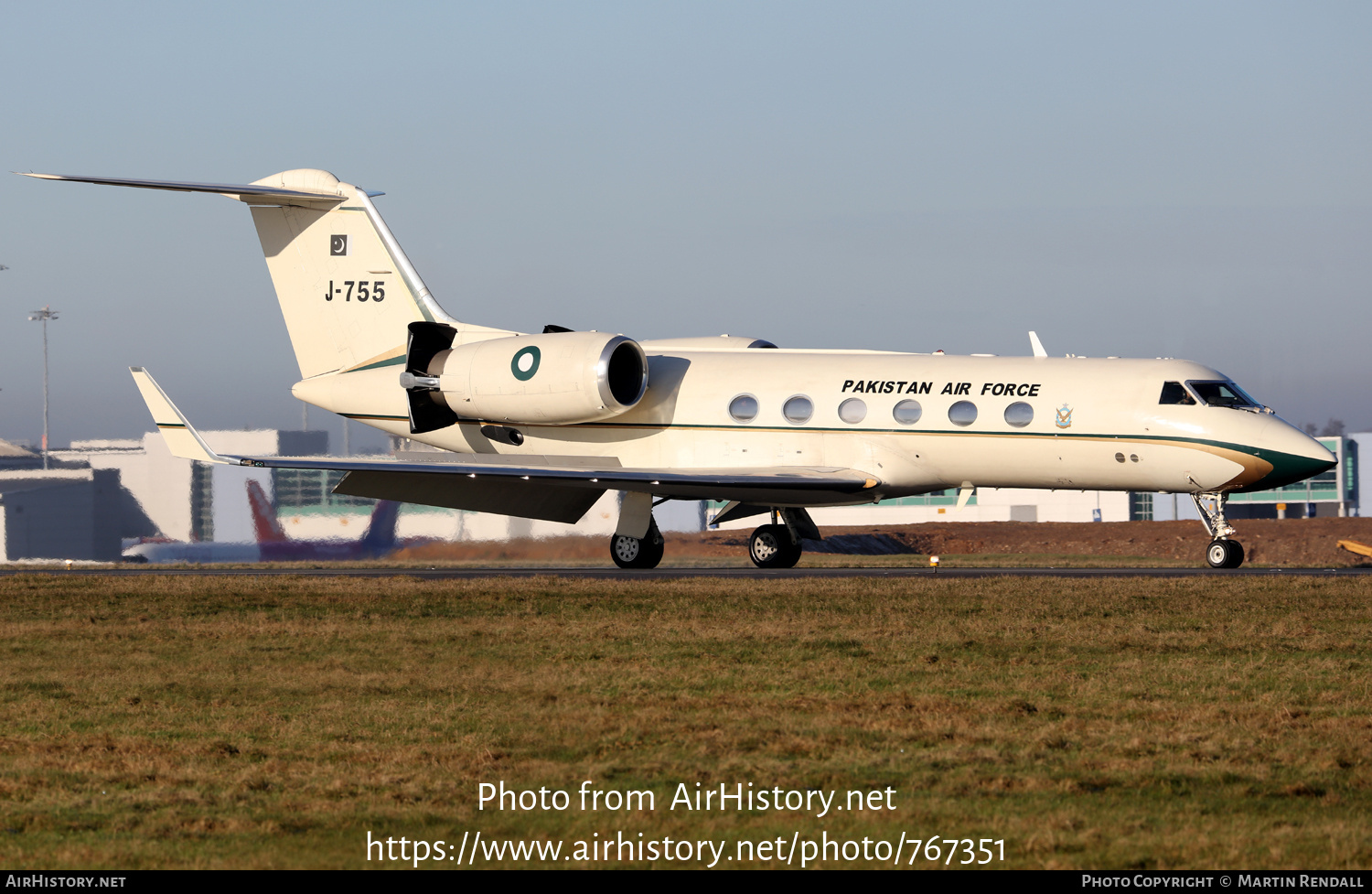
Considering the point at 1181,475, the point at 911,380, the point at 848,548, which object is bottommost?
the point at 848,548

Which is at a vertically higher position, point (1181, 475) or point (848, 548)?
point (1181, 475)

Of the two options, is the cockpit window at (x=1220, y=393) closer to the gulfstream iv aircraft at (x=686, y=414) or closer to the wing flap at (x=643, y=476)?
the gulfstream iv aircraft at (x=686, y=414)

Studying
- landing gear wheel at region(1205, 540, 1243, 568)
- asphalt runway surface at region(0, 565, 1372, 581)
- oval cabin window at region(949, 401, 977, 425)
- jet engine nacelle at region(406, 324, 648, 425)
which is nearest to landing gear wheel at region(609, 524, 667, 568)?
asphalt runway surface at region(0, 565, 1372, 581)

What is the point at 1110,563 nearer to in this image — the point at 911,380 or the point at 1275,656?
the point at 911,380

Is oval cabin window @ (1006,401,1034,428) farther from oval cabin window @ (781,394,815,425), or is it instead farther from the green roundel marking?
the green roundel marking

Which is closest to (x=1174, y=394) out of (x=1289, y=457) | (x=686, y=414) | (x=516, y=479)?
(x=1289, y=457)

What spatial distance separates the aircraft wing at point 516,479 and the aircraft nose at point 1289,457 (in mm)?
6421

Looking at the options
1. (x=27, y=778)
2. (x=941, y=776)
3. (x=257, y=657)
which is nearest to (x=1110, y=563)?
(x=257, y=657)

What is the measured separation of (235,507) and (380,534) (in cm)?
813

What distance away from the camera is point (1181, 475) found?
24.1 m

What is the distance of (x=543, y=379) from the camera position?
27000mm

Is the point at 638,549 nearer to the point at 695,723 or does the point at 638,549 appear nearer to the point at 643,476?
the point at 643,476

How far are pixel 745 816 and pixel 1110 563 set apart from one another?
27.5 metres

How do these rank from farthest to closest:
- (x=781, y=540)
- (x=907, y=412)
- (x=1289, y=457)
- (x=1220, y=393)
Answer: (x=781, y=540) < (x=907, y=412) < (x=1220, y=393) < (x=1289, y=457)
